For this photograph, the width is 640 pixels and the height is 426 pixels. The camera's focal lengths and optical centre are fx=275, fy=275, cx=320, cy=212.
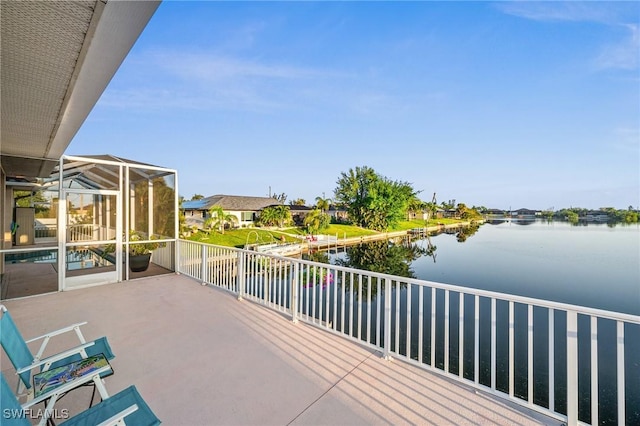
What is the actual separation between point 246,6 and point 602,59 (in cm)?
1391

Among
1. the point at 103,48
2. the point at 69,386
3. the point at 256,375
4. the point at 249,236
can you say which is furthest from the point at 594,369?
the point at 249,236

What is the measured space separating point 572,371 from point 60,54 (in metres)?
4.34

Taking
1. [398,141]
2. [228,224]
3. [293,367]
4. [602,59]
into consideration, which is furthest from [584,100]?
[228,224]

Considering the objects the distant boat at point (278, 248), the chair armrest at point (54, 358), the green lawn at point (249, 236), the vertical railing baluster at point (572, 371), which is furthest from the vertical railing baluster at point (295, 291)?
the green lawn at point (249, 236)

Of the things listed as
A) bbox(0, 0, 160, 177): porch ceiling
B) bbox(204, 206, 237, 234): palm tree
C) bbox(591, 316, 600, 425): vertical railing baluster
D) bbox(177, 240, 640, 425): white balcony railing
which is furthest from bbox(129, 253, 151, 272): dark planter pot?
bbox(204, 206, 237, 234): palm tree

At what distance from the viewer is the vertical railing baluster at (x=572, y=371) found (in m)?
1.89

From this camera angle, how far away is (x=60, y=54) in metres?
2.05

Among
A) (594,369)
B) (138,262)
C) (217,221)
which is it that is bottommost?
(138,262)

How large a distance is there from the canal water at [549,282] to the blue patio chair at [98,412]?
6.31 m

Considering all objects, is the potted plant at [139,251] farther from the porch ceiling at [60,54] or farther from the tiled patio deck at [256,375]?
the porch ceiling at [60,54]

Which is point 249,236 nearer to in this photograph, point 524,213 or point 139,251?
point 139,251

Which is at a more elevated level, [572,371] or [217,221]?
[217,221]

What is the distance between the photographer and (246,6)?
25.6 feet

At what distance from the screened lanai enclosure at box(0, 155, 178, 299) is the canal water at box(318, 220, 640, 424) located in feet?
22.7
